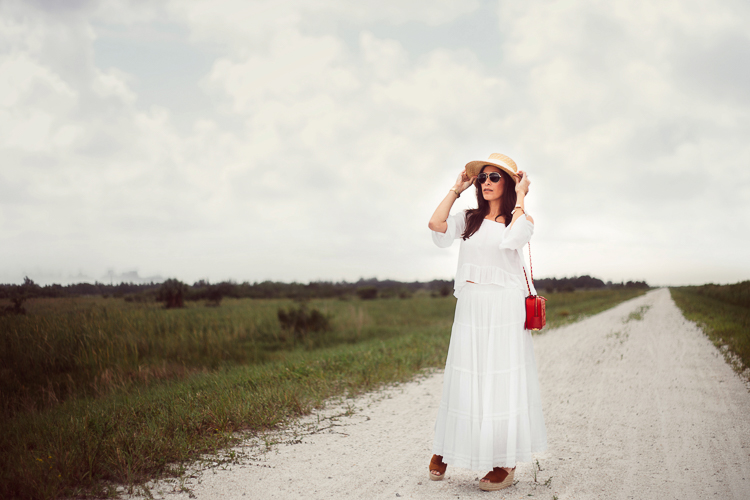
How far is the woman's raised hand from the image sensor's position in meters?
4.01

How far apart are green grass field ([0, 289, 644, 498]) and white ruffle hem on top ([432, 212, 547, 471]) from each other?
2.62 m

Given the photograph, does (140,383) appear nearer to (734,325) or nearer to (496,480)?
(496,480)

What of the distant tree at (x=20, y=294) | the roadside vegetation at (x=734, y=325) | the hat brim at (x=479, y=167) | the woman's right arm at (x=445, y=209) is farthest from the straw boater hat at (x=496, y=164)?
the distant tree at (x=20, y=294)

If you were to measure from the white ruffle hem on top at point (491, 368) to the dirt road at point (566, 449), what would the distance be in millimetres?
372

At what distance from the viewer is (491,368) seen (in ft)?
12.3

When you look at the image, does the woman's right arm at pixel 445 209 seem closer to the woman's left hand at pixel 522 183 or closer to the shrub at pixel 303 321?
the woman's left hand at pixel 522 183

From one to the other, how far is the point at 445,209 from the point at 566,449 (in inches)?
113

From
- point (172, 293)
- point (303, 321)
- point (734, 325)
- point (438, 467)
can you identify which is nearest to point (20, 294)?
point (172, 293)

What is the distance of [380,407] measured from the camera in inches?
269

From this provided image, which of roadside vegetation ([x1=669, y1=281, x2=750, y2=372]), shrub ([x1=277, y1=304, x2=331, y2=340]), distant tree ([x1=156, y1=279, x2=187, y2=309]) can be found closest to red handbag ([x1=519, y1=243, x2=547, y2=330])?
roadside vegetation ([x1=669, y1=281, x2=750, y2=372])

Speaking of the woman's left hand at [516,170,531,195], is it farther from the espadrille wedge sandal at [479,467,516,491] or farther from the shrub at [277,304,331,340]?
the shrub at [277,304,331,340]

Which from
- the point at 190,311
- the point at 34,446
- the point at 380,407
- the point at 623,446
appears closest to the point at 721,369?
the point at 623,446

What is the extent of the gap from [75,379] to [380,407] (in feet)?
21.3

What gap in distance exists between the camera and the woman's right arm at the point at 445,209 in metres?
3.91
